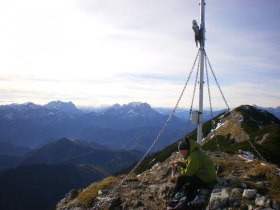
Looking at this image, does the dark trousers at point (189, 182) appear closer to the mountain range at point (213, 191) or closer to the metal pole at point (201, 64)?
the mountain range at point (213, 191)

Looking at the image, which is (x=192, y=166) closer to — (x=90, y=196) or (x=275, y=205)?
(x=275, y=205)

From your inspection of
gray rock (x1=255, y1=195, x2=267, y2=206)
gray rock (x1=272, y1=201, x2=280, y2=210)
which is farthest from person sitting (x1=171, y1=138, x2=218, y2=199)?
gray rock (x1=272, y1=201, x2=280, y2=210)

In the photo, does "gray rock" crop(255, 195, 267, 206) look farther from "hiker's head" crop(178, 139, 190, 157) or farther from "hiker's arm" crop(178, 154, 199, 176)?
"hiker's head" crop(178, 139, 190, 157)

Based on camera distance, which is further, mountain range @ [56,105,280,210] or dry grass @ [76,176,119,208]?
dry grass @ [76,176,119,208]

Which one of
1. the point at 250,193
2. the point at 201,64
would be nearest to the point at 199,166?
the point at 250,193

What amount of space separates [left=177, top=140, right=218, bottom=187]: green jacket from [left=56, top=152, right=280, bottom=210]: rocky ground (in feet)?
2.00

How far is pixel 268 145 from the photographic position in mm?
61062

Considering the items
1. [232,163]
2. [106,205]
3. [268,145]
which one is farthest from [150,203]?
[268,145]

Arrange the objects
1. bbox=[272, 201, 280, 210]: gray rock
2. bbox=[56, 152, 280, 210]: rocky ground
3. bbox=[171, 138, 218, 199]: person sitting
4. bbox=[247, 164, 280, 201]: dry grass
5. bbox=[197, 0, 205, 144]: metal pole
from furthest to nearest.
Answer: bbox=[197, 0, 205, 144]: metal pole
bbox=[247, 164, 280, 201]: dry grass
bbox=[171, 138, 218, 199]: person sitting
bbox=[56, 152, 280, 210]: rocky ground
bbox=[272, 201, 280, 210]: gray rock

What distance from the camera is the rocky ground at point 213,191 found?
13594 mm

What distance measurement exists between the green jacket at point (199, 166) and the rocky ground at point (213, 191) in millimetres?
609

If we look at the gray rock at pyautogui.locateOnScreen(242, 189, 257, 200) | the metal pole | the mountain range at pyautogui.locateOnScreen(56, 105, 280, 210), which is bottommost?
the mountain range at pyautogui.locateOnScreen(56, 105, 280, 210)

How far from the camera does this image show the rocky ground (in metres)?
13.6

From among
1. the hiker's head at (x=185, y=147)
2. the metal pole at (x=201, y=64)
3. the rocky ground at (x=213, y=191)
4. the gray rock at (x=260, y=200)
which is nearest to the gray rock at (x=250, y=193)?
the rocky ground at (x=213, y=191)
